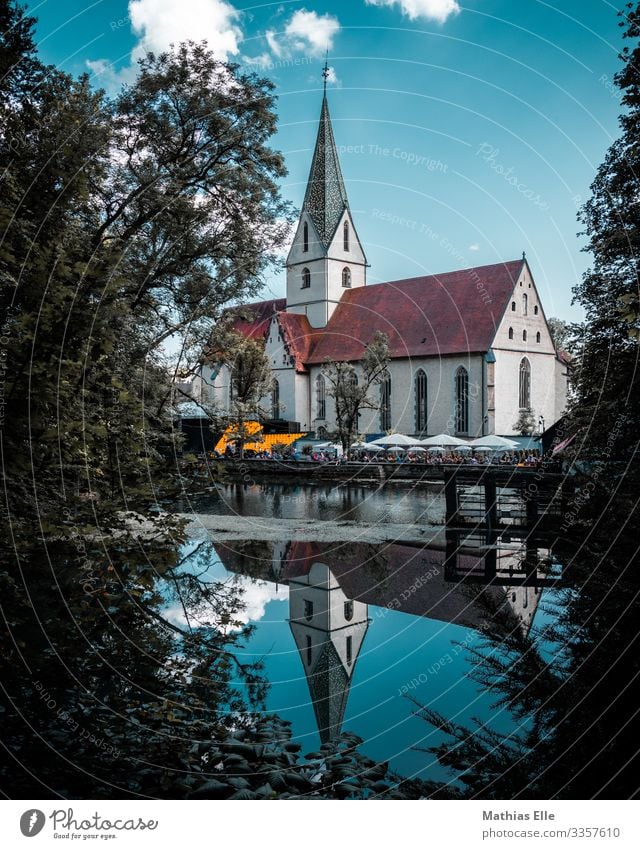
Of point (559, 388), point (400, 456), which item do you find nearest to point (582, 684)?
point (400, 456)

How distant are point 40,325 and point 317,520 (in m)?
18.1

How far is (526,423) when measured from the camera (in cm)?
5272

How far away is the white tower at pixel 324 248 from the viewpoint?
5850 centimetres

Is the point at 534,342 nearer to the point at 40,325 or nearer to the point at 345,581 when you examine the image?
the point at 345,581

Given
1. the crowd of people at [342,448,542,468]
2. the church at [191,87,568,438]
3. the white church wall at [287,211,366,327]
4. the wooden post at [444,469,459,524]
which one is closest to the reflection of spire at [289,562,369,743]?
the wooden post at [444,469,459,524]

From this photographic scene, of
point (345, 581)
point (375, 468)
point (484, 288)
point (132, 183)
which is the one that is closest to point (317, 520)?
point (345, 581)

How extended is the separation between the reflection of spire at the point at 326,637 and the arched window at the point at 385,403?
154 ft

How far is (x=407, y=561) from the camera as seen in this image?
15.2 meters

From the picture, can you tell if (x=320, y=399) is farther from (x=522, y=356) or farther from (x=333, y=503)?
(x=333, y=503)

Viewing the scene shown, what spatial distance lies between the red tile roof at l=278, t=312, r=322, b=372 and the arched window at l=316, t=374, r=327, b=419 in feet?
7.67

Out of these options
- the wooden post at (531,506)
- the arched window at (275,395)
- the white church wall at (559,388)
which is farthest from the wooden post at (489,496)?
the arched window at (275,395)

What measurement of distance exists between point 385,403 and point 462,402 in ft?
25.6

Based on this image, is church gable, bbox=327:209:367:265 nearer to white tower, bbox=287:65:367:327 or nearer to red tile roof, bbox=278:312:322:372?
white tower, bbox=287:65:367:327

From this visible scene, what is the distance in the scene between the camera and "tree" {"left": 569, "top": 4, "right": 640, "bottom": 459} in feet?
23.4
